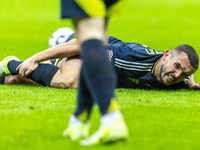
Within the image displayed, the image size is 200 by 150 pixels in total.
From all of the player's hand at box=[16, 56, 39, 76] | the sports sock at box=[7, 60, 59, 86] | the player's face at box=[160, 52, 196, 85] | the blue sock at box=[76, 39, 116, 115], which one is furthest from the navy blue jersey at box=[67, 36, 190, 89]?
the blue sock at box=[76, 39, 116, 115]

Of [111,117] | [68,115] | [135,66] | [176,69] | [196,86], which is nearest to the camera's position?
[111,117]

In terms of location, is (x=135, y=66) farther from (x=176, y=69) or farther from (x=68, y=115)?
(x=68, y=115)

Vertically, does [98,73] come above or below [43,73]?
above

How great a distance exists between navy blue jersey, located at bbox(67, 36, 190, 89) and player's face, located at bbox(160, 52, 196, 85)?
0.41ft

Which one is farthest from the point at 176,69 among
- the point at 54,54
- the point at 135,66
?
the point at 54,54

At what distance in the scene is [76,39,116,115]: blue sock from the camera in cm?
159

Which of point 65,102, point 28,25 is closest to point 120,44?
point 65,102

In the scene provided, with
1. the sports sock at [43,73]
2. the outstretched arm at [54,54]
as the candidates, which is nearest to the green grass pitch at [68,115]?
the sports sock at [43,73]

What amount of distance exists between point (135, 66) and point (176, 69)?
39cm

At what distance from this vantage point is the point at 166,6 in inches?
597

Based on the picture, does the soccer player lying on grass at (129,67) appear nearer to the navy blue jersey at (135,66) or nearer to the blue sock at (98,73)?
the navy blue jersey at (135,66)

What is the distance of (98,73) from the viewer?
159 cm

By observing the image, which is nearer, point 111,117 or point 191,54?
point 111,117

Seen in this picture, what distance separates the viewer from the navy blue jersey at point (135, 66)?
3.61 meters
